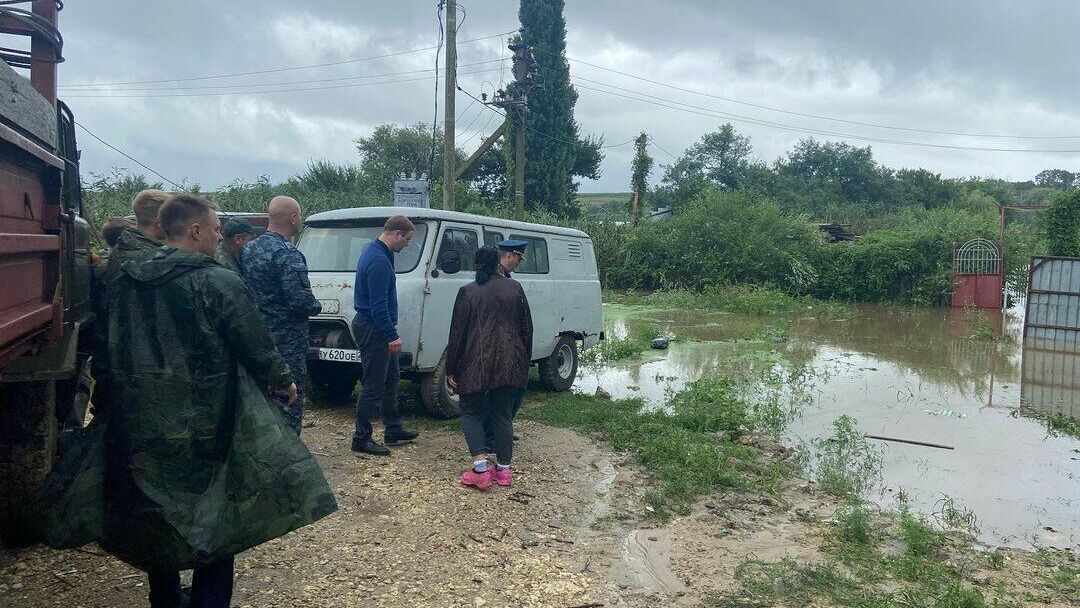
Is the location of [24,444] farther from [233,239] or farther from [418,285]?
[418,285]

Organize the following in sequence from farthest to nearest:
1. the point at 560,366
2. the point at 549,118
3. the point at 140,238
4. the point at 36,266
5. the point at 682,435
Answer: the point at 549,118 < the point at 560,366 < the point at 682,435 < the point at 140,238 < the point at 36,266

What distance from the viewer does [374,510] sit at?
16.1 feet

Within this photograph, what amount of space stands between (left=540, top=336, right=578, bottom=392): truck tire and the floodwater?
19.4 inches

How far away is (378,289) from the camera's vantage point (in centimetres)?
575

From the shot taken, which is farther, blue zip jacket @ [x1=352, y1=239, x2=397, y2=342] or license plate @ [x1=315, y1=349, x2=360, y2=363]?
license plate @ [x1=315, y1=349, x2=360, y2=363]

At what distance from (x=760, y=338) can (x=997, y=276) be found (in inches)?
426

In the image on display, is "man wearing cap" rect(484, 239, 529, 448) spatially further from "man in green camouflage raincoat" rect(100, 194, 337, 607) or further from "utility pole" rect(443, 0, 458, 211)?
"utility pole" rect(443, 0, 458, 211)

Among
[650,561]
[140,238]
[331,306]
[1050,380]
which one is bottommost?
[650,561]

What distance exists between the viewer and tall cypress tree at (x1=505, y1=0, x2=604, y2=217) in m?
37.7

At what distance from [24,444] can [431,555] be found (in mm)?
2140

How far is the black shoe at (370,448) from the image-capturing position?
6.12m

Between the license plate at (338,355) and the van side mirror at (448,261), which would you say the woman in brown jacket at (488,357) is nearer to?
the license plate at (338,355)

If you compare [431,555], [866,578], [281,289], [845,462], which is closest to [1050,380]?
[845,462]

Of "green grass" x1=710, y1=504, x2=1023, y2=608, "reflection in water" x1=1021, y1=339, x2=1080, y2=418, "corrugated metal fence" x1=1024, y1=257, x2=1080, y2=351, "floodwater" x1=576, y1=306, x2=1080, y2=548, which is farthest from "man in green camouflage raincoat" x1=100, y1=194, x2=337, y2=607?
"corrugated metal fence" x1=1024, y1=257, x2=1080, y2=351
